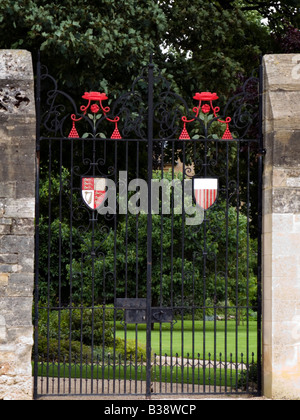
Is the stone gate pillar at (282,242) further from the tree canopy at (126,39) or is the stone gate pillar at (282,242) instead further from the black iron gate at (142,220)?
the tree canopy at (126,39)

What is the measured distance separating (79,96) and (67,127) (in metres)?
0.71

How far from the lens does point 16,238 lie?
7465 mm

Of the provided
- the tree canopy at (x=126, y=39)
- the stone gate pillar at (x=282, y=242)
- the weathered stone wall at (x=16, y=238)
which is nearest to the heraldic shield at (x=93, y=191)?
the weathered stone wall at (x=16, y=238)

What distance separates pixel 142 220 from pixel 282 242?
45.9ft

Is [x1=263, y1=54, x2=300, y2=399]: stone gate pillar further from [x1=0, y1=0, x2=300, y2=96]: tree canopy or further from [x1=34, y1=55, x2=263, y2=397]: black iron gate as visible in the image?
[x1=0, y1=0, x2=300, y2=96]: tree canopy

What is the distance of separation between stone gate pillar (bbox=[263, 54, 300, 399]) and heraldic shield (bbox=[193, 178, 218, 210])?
600 millimetres

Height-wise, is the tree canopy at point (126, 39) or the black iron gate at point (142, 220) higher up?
the tree canopy at point (126, 39)

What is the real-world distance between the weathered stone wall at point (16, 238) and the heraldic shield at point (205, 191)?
74.0 inches

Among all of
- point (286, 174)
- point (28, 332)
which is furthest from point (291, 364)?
point (28, 332)

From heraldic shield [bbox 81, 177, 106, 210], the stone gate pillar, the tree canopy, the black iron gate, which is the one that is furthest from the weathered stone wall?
the tree canopy

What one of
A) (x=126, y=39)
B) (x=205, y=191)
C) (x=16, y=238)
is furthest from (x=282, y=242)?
(x=126, y=39)

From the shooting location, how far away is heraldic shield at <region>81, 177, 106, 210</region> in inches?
313

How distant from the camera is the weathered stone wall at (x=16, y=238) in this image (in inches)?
289

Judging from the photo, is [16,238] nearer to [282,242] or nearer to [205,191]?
[205,191]
